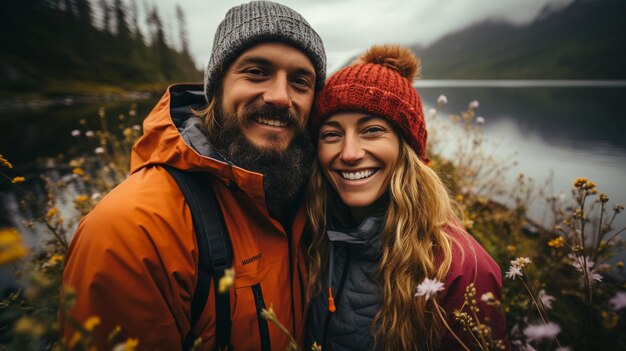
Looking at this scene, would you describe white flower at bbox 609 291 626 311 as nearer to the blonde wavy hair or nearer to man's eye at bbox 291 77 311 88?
the blonde wavy hair

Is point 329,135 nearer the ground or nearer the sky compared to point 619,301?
nearer the sky

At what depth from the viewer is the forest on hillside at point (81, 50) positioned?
118 feet

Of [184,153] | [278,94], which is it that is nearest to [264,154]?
[278,94]

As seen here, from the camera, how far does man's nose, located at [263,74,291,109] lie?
6.60ft

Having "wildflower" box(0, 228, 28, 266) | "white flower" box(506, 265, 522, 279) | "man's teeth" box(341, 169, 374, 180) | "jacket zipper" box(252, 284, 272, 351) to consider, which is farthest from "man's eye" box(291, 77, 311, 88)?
"wildflower" box(0, 228, 28, 266)

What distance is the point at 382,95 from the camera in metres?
2.04

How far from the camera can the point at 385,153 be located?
6.71 feet

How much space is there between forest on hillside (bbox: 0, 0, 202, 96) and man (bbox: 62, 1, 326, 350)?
44746mm

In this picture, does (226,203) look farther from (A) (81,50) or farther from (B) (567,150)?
(A) (81,50)

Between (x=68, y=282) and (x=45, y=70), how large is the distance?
5565 centimetres

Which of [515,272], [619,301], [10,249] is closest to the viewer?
[10,249]

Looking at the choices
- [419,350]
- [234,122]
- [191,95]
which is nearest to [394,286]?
[419,350]

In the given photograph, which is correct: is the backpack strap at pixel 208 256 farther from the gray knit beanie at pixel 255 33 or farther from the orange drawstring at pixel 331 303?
the gray knit beanie at pixel 255 33

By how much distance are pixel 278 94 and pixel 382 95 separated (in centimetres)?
80
